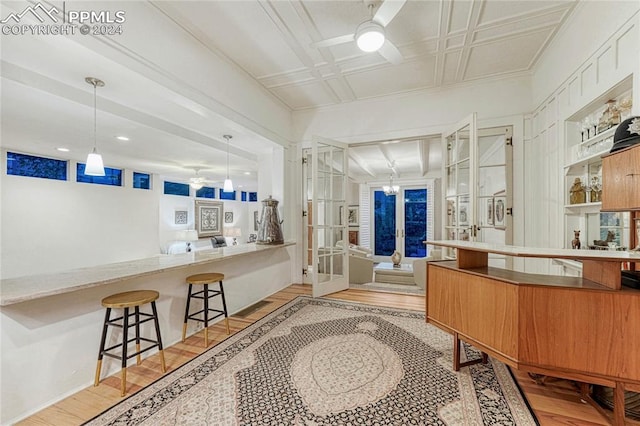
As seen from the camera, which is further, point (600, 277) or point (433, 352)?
point (433, 352)

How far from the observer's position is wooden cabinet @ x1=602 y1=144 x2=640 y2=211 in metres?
1.43

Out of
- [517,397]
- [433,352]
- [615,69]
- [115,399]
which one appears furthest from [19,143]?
[615,69]

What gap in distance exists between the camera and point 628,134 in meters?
1.54

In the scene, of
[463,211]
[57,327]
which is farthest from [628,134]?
[57,327]

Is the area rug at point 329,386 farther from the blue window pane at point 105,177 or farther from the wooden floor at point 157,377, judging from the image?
the blue window pane at point 105,177

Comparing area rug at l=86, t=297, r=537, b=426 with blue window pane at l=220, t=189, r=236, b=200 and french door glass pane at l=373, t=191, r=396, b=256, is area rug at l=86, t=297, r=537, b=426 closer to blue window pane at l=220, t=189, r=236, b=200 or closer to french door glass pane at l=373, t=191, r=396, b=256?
french door glass pane at l=373, t=191, r=396, b=256

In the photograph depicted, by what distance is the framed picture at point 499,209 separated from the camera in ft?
11.4

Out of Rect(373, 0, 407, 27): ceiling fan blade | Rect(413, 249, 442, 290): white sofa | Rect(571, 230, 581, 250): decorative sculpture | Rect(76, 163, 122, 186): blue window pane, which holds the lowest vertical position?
Rect(413, 249, 442, 290): white sofa

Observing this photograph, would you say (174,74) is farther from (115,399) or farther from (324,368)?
(324,368)

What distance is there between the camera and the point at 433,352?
2.31 meters

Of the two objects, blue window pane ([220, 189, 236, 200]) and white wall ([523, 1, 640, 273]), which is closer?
white wall ([523, 1, 640, 273])

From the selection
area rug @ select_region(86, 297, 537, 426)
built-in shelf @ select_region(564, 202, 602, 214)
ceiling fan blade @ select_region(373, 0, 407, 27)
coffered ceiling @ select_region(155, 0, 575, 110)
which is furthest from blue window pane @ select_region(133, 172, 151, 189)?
built-in shelf @ select_region(564, 202, 602, 214)

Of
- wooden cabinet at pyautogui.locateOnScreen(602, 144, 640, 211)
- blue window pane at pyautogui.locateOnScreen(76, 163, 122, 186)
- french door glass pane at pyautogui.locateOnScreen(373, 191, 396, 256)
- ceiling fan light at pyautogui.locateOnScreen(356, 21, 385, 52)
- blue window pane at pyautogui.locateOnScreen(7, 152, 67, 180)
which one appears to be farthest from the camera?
french door glass pane at pyautogui.locateOnScreen(373, 191, 396, 256)

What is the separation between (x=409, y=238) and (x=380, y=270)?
123 inches
